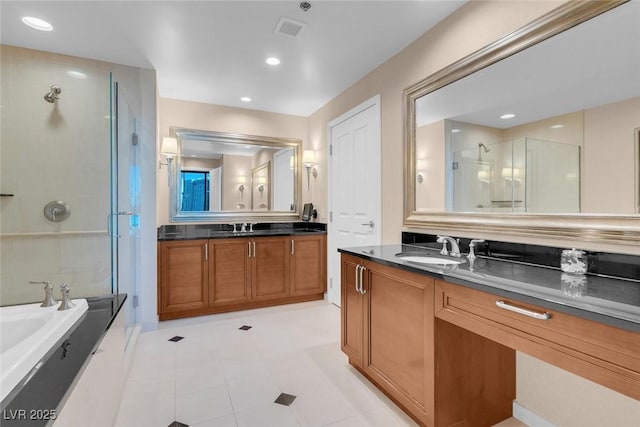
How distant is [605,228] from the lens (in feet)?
4.30

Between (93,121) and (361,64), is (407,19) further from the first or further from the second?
(93,121)

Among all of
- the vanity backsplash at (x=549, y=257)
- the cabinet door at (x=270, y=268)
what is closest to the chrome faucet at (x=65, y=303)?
the cabinet door at (x=270, y=268)

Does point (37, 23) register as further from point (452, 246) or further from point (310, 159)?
point (452, 246)

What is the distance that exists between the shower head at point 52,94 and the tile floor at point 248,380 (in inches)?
81.8

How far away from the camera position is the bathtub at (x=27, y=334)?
0.95m

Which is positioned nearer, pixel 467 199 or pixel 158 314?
pixel 467 199

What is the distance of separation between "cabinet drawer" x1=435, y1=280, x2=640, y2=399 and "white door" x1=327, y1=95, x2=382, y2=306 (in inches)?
61.3

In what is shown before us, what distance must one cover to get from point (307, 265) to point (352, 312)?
1638 mm

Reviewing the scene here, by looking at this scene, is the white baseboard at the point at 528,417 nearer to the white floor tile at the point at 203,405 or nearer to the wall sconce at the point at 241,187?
the white floor tile at the point at 203,405

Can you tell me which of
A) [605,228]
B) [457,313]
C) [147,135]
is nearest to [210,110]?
[147,135]

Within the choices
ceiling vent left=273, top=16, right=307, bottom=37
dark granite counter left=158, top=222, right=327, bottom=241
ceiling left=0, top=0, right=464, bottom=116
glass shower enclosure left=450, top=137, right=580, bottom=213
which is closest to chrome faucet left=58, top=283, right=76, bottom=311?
dark granite counter left=158, top=222, right=327, bottom=241

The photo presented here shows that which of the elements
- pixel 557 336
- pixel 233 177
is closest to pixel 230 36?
pixel 233 177

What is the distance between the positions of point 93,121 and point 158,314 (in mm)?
1888

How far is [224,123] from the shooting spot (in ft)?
12.6
